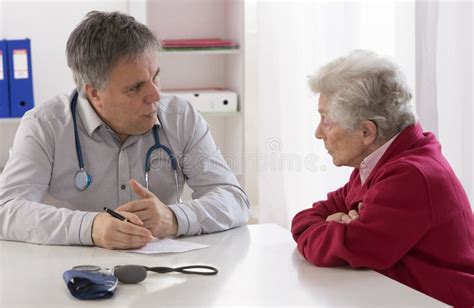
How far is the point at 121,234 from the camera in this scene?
2.00 meters

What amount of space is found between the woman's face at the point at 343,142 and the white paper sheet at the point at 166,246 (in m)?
0.43

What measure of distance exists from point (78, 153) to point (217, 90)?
6.75 ft

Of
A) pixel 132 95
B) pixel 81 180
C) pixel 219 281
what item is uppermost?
pixel 132 95

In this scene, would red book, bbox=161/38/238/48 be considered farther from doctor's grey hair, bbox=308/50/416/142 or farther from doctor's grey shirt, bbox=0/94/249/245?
doctor's grey hair, bbox=308/50/416/142

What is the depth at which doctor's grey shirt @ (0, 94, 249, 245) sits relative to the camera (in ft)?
7.17

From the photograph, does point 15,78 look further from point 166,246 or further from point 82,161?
point 166,246

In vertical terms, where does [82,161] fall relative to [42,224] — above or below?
above

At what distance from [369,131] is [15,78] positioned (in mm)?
2349

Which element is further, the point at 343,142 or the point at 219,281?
the point at 343,142

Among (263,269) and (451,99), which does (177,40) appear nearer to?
(451,99)

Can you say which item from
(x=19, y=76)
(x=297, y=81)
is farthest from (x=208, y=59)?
(x=19, y=76)

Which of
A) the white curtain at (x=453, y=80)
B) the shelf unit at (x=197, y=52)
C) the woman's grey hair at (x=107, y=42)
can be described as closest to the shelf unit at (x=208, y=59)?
the shelf unit at (x=197, y=52)

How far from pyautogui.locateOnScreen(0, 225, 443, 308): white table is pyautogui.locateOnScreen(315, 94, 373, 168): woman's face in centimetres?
27

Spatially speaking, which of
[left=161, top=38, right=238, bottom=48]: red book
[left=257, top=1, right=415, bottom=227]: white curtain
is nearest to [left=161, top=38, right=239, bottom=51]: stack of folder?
[left=161, top=38, right=238, bottom=48]: red book
